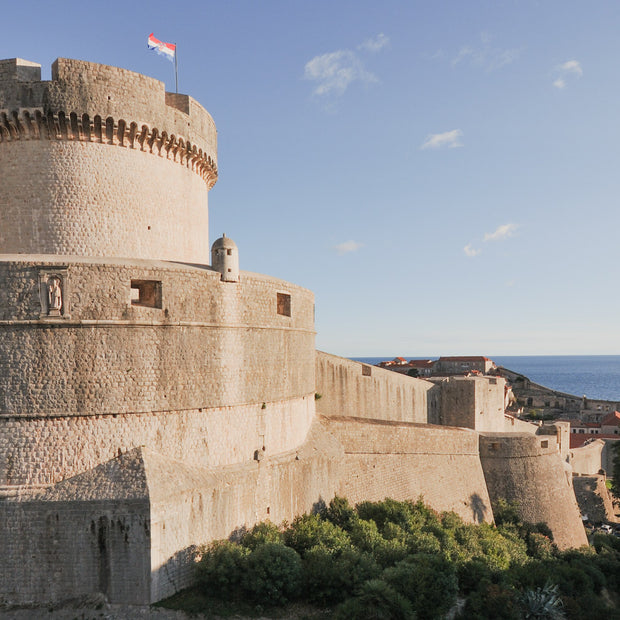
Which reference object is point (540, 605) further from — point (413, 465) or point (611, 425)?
point (611, 425)

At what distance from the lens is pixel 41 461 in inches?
452

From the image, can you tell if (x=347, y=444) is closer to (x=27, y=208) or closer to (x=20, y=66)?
(x=27, y=208)

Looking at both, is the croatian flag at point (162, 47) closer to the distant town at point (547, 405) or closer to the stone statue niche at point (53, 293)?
the stone statue niche at point (53, 293)

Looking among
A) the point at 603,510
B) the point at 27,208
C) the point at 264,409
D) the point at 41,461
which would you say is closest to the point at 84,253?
the point at 27,208

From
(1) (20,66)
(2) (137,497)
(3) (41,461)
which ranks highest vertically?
(1) (20,66)

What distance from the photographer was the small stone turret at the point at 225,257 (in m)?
13.8

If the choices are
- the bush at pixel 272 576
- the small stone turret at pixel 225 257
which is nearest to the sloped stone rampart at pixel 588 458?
the bush at pixel 272 576

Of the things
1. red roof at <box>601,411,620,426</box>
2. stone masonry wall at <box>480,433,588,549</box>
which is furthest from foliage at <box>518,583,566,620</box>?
red roof at <box>601,411,620,426</box>

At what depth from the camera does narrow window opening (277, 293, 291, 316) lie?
53.3 feet

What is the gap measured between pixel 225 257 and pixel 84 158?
4.71 m

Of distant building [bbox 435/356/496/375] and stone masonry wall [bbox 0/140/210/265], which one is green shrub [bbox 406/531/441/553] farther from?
distant building [bbox 435/356/496/375]

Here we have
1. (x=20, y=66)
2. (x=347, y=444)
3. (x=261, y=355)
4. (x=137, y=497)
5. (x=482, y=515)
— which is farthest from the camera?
(x=482, y=515)

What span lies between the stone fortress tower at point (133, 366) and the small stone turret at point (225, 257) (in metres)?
0.05

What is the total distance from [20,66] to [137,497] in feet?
36.7
